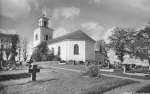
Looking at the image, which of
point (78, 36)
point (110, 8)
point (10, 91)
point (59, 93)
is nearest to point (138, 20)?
point (110, 8)

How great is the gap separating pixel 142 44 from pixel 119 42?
247cm

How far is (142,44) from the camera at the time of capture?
8.16 m

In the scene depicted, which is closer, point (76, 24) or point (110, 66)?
point (76, 24)

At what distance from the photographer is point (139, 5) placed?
20.9 ft

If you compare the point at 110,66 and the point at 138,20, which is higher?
the point at 138,20

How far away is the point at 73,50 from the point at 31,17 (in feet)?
65.2

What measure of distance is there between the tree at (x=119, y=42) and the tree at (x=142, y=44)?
985 mm

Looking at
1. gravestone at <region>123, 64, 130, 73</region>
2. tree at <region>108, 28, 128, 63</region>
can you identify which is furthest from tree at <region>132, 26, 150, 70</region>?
gravestone at <region>123, 64, 130, 73</region>

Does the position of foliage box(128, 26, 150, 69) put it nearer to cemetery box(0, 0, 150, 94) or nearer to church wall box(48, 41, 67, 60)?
cemetery box(0, 0, 150, 94)

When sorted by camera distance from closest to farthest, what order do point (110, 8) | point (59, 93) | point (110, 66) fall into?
point (59, 93), point (110, 8), point (110, 66)

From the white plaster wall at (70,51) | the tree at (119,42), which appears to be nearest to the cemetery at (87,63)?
the tree at (119,42)

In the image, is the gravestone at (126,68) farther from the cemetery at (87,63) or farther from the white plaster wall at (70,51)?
the white plaster wall at (70,51)

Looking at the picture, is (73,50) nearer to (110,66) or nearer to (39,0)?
(110,66)

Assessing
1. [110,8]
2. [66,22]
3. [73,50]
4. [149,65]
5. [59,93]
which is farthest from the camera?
[73,50]
